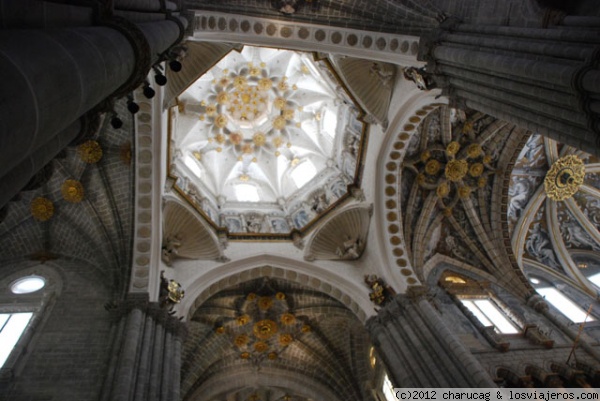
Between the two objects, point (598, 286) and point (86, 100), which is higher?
point (598, 286)

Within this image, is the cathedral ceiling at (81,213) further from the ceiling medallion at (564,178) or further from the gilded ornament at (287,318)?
the ceiling medallion at (564,178)

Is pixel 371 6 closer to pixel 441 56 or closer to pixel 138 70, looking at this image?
pixel 441 56

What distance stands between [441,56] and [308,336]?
11095 mm

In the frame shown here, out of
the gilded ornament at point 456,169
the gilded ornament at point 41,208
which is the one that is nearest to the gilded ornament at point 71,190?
the gilded ornament at point 41,208

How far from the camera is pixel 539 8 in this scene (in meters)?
5.99

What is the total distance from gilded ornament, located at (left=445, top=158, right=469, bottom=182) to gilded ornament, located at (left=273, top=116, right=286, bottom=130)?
307 inches

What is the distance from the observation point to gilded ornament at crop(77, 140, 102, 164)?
11.5 m

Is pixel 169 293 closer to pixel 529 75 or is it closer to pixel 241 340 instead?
pixel 241 340

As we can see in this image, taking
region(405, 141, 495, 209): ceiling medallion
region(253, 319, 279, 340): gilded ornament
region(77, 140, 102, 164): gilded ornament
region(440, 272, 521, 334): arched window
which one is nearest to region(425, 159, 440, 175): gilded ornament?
region(405, 141, 495, 209): ceiling medallion

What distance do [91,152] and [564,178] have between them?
54.0ft

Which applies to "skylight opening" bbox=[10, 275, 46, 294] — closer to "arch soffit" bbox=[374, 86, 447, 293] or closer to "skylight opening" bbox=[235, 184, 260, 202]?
"skylight opening" bbox=[235, 184, 260, 202]

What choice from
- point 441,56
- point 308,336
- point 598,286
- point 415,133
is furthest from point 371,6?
point 598,286

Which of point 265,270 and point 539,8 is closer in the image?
point 539,8

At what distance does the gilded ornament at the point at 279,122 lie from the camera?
19422mm
